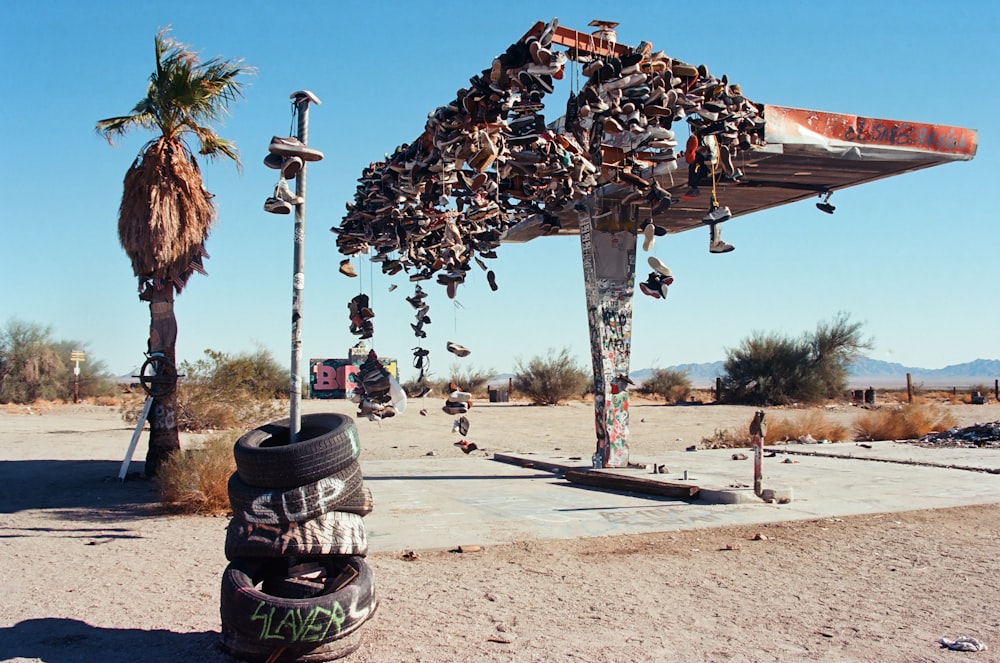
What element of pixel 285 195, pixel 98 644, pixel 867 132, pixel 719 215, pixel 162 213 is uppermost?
pixel 867 132

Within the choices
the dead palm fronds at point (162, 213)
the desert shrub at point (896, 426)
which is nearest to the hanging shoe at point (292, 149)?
the dead palm fronds at point (162, 213)

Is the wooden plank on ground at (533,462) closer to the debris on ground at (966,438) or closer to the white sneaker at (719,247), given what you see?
the white sneaker at (719,247)

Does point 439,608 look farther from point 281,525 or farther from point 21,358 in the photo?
point 21,358

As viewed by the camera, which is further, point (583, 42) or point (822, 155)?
point (822, 155)

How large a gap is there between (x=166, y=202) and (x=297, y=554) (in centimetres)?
1032

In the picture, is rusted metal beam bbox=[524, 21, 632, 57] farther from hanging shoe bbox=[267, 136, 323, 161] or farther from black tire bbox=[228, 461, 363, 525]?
black tire bbox=[228, 461, 363, 525]

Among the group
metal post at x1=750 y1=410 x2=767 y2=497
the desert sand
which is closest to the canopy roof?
metal post at x1=750 y1=410 x2=767 y2=497

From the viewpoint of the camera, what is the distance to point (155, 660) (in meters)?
5.40

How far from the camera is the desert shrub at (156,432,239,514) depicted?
1141 centimetres

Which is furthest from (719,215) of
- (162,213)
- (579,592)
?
(162,213)

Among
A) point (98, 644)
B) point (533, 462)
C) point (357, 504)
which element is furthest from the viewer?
point (533, 462)

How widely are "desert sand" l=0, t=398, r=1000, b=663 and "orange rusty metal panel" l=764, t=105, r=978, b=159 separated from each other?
517 cm

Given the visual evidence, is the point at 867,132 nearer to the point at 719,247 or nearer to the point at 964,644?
the point at 719,247

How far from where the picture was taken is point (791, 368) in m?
41.4
